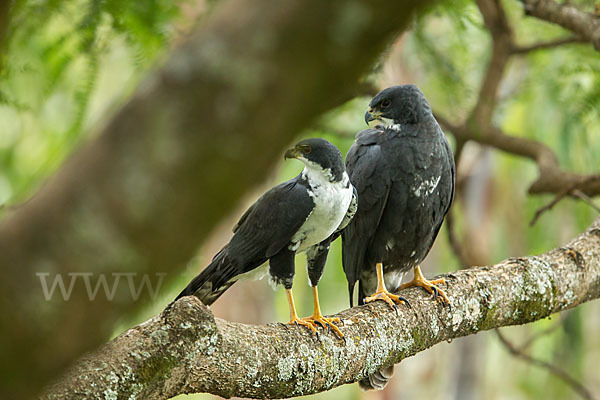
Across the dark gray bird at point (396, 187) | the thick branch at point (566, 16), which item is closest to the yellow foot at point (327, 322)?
the dark gray bird at point (396, 187)

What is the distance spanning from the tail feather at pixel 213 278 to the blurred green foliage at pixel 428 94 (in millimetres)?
225

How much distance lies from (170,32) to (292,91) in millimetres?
3173

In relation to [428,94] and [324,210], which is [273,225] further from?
[428,94]

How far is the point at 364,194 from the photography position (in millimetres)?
3910

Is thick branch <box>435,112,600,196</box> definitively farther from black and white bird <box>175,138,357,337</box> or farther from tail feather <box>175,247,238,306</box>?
tail feather <box>175,247,238,306</box>

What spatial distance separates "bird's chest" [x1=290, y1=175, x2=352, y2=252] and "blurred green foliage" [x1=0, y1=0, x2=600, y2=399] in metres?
0.69

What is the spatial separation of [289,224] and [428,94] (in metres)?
7.29

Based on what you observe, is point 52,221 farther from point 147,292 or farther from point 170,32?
point 170,32

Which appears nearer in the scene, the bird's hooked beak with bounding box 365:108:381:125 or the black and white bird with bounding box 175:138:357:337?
the black and white bird with bounding box 175:138:357:337

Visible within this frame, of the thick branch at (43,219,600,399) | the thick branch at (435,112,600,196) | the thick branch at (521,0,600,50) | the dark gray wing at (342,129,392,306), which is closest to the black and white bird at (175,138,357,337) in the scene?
the thick branch at (43,219,600,399)

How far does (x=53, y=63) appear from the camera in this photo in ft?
13.3

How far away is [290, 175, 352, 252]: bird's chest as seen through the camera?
329 cm

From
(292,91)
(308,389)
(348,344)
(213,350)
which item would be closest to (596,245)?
(348,344)

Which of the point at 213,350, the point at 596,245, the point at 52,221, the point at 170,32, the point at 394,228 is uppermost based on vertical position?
the point at 52,221
